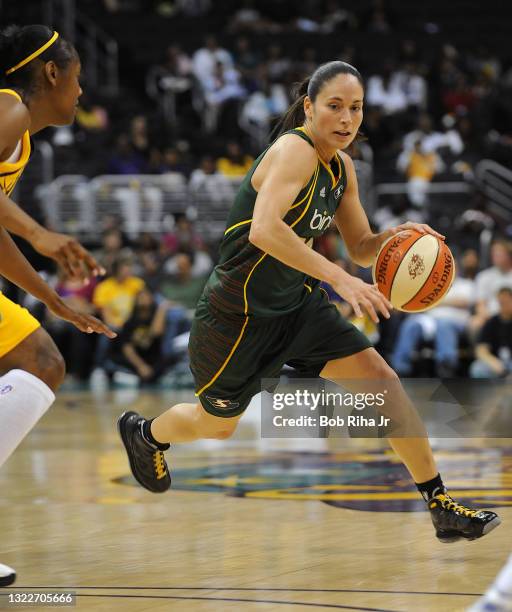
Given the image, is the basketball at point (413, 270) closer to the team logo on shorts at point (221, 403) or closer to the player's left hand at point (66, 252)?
the team logo on shorts at point (221, 403)

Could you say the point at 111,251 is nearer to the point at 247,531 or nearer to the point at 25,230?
the point at 247,531

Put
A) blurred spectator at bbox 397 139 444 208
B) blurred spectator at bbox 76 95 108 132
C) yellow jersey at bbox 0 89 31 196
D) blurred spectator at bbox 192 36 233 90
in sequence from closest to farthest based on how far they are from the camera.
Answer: yellow jersey at bbox 0 89 31 196 → blurred spectator at bbox 397 139 444 208 → blurred spectator at bbox 76 95 108 132 → blurred spectator at bbox 192 36 233 90

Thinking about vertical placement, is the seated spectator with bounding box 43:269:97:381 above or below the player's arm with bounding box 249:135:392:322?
below

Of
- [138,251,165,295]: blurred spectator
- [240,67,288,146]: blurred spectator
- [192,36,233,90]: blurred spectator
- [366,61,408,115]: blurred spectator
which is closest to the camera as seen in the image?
[138,251,165,295]: blurred spectator

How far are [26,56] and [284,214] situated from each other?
109 cm

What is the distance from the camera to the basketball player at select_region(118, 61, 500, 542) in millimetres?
4504

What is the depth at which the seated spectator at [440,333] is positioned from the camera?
1245 centimetres

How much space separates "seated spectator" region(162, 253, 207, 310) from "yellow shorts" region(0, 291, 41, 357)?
9.80m

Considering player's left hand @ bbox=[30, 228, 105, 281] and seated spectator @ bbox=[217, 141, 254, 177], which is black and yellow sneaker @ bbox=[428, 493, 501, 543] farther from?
seated spectator @ bbox=[217, 141, 254, 177]

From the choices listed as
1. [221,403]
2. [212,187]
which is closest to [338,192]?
[221,403]

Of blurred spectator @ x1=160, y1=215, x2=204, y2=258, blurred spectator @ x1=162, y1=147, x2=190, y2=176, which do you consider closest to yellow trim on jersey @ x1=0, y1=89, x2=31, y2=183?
blurred spectator @ x1=160, y1=215, x2=204, y2=258

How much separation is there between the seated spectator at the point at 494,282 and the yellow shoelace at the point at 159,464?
7.51 m

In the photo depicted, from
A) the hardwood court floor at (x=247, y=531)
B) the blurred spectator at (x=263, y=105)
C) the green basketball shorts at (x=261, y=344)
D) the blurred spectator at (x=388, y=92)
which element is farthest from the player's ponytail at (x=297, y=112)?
the blurred spectator at (x=388, y=92)

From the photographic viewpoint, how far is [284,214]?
14.7 feet
